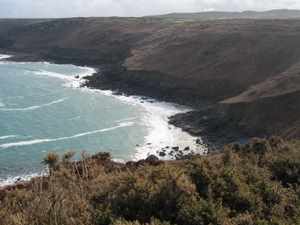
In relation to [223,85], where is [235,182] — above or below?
above

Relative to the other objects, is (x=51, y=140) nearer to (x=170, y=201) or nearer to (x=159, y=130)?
(x=159, y=130)

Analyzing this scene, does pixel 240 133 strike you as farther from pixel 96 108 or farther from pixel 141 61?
pixel 141 61

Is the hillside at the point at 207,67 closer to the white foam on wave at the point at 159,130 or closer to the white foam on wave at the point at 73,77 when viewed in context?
the white foam on wave at the point at 159,130

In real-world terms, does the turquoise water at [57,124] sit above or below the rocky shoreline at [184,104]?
below

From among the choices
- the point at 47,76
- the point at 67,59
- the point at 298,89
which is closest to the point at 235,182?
the point at 298,89

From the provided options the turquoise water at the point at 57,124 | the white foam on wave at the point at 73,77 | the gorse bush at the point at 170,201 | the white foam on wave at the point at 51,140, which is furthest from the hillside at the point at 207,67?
the gorse bush at the point at 170,201

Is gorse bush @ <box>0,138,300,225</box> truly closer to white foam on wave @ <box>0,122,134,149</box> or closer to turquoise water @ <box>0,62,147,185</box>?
turquoise water @ <box>0,62,147,185</box>

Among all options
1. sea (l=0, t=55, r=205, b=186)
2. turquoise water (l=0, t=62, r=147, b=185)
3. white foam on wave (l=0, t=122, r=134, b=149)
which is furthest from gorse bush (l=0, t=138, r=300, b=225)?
white foam on wave (l=0, t=122, r=134, b=149)
